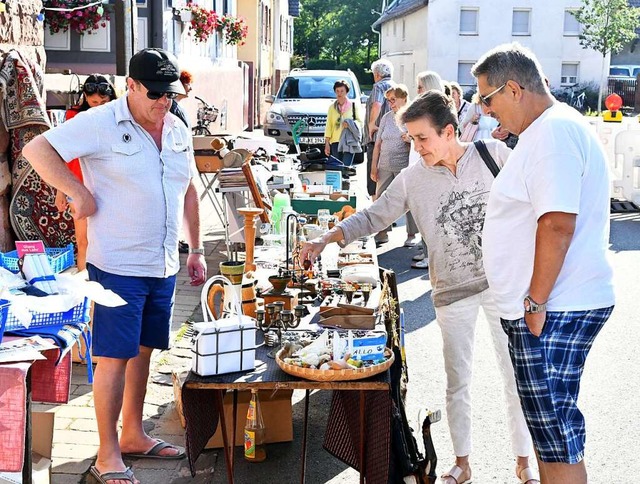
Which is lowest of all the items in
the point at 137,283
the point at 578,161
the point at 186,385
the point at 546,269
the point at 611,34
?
the point at 186,385

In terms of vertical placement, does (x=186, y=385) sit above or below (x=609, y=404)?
above

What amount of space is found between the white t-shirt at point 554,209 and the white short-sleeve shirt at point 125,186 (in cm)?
162

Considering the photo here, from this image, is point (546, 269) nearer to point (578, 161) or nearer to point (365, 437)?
point (578, 161)

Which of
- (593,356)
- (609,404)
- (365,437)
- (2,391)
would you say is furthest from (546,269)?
(593,356)

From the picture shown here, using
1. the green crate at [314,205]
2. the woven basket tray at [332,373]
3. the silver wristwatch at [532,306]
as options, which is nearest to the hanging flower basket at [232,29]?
the green crate at [314,205]

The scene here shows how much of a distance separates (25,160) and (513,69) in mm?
5765

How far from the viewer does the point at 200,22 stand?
59.4ft

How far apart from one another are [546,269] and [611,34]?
4132 centimetres

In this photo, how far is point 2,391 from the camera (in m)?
3.40

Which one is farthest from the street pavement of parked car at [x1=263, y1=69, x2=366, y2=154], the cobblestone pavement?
parked car at [x1=263, y1=69, x2=366, y2=154]

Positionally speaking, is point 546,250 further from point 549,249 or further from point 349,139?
point 349,139

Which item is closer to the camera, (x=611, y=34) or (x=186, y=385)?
(x=186, y=385)

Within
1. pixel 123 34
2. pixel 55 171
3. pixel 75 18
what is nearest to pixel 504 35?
pixel 75 18

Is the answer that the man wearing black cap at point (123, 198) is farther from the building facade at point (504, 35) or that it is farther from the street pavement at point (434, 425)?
the building facade at point (504, 35)
